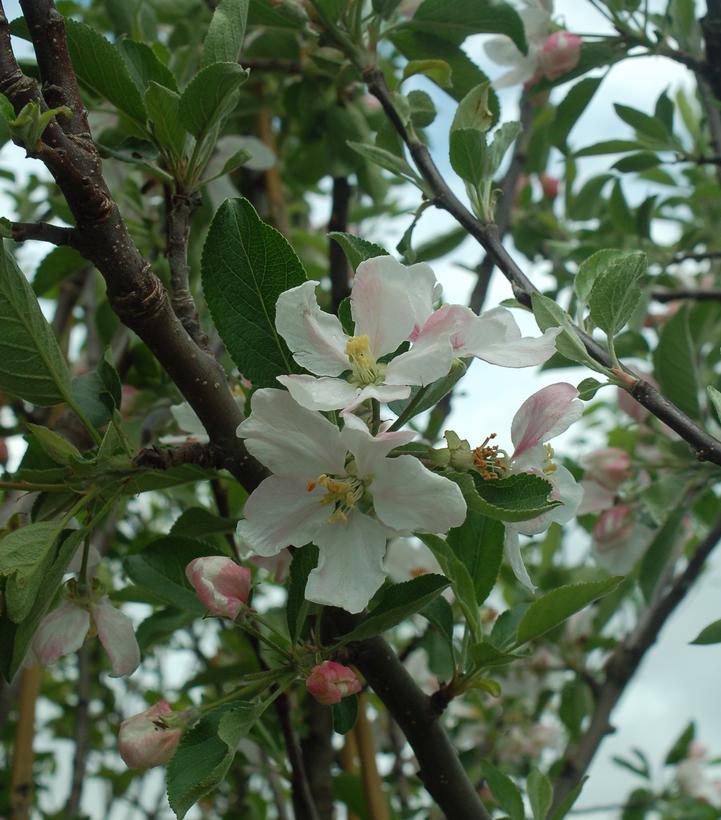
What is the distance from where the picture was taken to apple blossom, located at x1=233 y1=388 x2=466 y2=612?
676 mm

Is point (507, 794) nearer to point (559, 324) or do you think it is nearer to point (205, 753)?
point (205, 753)

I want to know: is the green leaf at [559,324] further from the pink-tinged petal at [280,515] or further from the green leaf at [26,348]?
the green leaf at [26,348]

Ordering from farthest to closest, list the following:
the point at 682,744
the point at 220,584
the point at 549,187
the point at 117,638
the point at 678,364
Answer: the point at 682,744 → the point at 549,187 → the point at 678,364 → the point at 117,638 → the point at 220,584

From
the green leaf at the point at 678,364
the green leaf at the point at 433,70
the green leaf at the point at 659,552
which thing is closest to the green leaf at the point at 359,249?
the green leaf at the point at 433,70

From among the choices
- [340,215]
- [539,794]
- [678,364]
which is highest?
[340,215]

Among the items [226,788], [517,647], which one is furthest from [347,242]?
[226,788]

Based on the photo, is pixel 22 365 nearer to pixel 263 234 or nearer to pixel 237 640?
pixel 263 234

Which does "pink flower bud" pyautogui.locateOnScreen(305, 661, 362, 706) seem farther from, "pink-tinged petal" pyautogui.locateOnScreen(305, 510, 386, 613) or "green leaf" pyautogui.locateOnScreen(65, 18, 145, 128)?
"green leaf" pyautogui.locateOnScreen(65, 18, 145, 128)

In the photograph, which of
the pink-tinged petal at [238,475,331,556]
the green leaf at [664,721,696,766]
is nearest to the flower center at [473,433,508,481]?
the pink-tinged petal at [238,475,331,556]

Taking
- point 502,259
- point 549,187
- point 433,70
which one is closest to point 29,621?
point 502,259

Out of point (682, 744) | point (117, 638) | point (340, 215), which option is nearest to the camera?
point (117, 638)

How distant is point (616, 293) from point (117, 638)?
22.6 inches

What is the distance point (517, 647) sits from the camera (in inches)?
34.4

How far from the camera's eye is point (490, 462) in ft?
2.55
